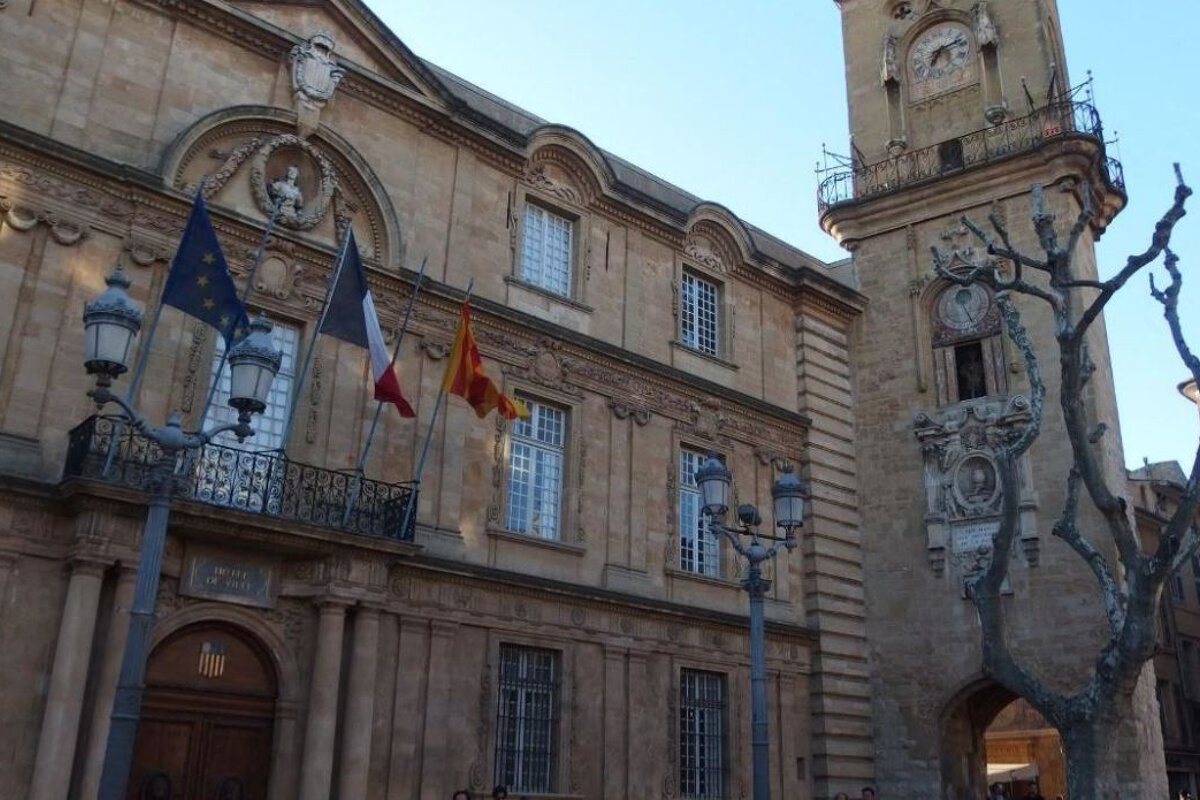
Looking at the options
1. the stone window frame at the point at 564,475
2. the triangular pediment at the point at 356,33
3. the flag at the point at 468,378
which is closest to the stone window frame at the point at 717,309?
the stone window frame at the point at 564,475

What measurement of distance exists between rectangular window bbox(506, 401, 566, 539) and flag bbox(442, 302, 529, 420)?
194 centimetres

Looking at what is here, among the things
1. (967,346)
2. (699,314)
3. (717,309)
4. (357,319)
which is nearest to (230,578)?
(357,319)

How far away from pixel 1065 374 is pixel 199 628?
9437mm

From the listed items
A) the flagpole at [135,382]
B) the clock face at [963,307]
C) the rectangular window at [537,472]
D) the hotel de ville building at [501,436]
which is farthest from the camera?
the clock face at [963,307]

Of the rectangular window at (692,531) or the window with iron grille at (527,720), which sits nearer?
the window with iron grille at (527,720)

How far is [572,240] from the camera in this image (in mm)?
17312

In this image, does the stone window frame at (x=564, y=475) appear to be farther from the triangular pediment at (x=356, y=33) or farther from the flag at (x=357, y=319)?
the triangular pediment at (x=356, y=33)

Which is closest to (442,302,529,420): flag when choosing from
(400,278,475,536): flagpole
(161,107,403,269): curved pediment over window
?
(400,278,475,536): flagpole

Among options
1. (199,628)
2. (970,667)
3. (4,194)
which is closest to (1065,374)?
(970,667)

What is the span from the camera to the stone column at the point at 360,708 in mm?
12102

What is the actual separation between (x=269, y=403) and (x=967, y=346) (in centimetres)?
1239

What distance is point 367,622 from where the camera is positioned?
1270cm

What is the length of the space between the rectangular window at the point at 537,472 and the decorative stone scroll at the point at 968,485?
22.9ft

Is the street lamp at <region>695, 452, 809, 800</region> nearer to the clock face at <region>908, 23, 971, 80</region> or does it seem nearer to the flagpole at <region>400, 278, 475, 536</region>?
the flagpole at <region>400, 278, 475, 536</region>
